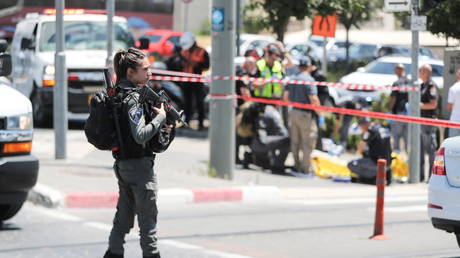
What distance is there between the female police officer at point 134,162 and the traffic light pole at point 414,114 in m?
9.27

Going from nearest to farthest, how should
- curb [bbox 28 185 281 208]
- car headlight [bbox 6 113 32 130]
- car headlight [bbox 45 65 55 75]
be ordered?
car headlight [bbox 6 113 32 130] → curb [bbox 28 185 281 208] → car headlight [bbox 45 65 55 75]

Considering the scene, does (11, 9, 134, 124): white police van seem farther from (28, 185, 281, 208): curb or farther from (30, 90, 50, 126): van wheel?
(28, 185, 281, 208): curb

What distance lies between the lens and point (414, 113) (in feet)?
52.4

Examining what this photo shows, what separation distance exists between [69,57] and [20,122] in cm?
1037

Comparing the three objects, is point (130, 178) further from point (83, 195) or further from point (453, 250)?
point (83, 195)

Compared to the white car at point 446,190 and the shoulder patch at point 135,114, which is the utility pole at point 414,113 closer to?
the white car at point 446,190

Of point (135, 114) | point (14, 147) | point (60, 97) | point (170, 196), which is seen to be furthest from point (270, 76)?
point (135, 114)

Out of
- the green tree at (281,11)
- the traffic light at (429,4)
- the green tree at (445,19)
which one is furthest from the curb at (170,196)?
the green tree at (281,11)

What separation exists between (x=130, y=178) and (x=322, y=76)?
36.5ft

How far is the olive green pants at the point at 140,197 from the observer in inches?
283

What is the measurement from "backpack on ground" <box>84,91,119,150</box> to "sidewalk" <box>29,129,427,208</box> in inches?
210

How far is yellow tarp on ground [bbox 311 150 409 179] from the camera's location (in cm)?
1642

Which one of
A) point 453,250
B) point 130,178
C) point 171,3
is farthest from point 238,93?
point 171,3

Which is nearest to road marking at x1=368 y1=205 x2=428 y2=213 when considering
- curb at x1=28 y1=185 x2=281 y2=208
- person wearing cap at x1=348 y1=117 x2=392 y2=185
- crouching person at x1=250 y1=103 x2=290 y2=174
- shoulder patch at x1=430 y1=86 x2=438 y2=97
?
curb at x1=28 y1=185 x2=281 y2=208
